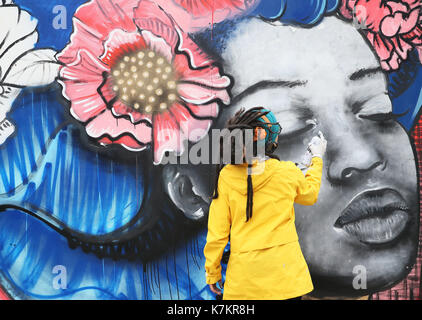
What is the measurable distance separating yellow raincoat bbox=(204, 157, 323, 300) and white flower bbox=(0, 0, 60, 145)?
1.83 meters

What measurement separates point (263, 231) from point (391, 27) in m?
1.98

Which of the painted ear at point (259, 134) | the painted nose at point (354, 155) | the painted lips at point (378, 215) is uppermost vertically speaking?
the painted ear at point (259, 134)

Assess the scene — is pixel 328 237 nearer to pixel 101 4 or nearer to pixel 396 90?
pixel 396 90

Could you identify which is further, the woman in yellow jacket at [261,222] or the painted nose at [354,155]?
the painted nose at [354,155]

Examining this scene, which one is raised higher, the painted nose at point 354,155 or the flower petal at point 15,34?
the flower petal at point 15,34

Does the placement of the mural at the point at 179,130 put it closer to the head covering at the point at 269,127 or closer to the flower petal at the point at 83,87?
the flower petal at the point at 83,87

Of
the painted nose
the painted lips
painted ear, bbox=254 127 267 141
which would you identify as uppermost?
painted ear, bbox=254 127 267 141

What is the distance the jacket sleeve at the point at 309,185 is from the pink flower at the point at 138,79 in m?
1.10

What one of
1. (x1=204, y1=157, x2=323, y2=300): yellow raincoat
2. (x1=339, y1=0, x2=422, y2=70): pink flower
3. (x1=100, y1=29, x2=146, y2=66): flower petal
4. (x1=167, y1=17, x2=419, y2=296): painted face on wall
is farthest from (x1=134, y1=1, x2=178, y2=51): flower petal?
(x1=204, y1=157, x2=323, y2=300): yellow raincoat

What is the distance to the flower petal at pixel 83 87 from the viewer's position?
10.6 ft

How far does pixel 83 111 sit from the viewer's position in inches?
Result: 128

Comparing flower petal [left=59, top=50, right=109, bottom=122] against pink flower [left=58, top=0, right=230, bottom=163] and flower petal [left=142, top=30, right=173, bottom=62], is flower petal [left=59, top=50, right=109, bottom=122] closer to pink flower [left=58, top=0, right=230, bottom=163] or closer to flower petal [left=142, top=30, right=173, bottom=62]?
pink flower [left=58, top=0, right=230, bottom=163]

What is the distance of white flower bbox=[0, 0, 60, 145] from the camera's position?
3238 millimetres

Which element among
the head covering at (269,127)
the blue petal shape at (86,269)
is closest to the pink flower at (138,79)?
the blue petal shape at (86,269)
